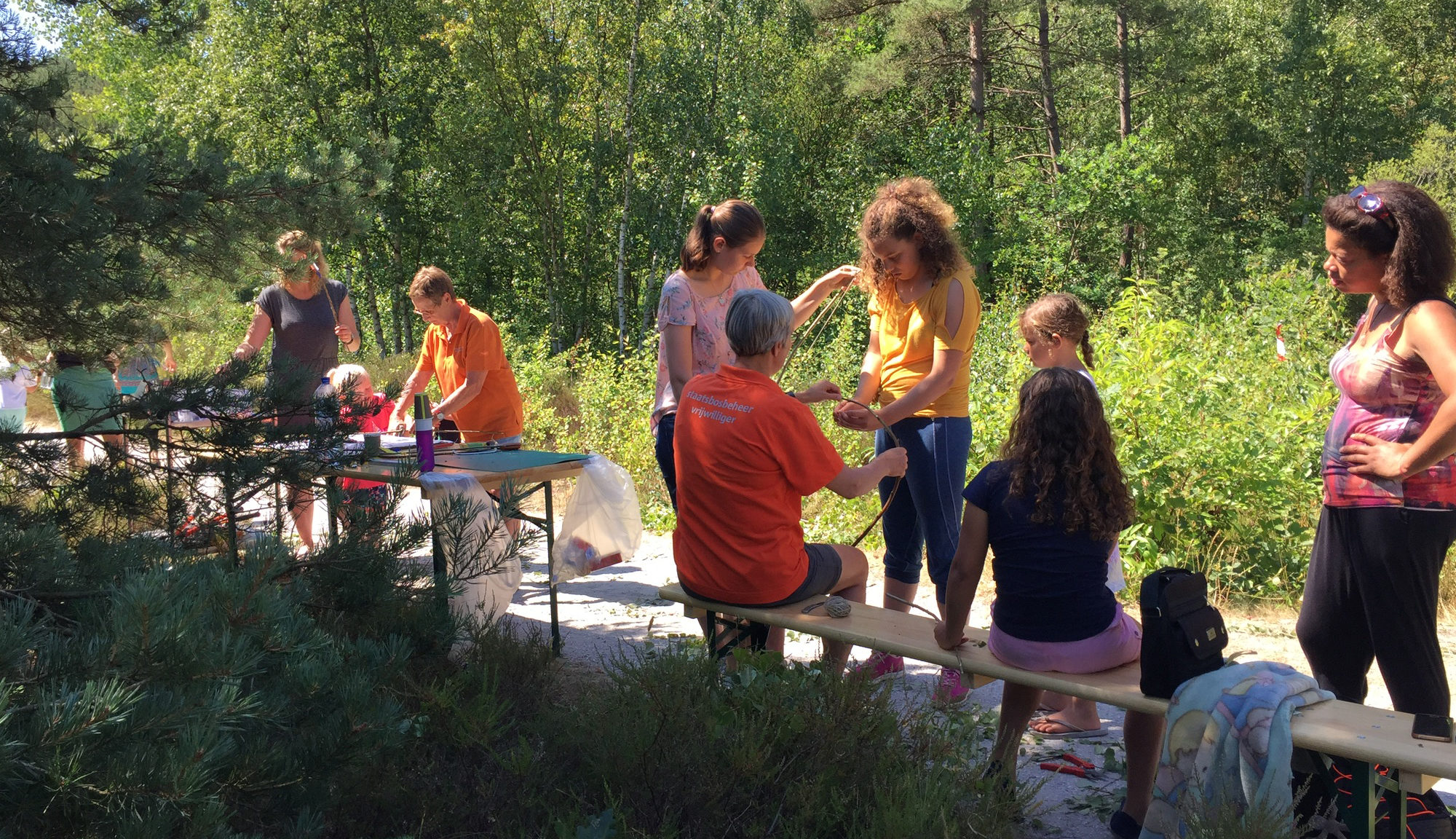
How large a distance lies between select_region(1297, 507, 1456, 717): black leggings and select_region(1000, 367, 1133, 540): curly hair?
0.52 metres

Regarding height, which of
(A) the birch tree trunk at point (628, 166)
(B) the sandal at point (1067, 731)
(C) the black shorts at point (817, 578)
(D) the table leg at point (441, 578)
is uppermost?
(A) the birch tree trunk at point (628, 166)

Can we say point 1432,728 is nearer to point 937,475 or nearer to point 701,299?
point 937,475

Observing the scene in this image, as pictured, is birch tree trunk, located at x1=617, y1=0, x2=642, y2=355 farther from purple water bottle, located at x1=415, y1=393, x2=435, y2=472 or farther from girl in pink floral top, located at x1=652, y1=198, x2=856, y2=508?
girl in pink floral top, located at x1=652, y1=198, x2=856, y2=508

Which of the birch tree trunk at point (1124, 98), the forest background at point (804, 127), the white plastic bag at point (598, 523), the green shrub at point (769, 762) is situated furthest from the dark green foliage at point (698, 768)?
the birch tree trunk at point (1124, 98)

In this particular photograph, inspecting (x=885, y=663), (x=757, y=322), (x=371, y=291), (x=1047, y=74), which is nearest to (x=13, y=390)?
(x=757, y=322)

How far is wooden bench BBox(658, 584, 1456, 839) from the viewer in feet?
7.34

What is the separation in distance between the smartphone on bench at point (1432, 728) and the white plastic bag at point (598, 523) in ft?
9.48

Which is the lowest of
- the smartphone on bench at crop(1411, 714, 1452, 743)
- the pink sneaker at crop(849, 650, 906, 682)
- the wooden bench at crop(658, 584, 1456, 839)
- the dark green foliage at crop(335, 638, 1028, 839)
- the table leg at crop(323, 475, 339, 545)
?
the pink sneaker at crop(849, 650, 906, 682)

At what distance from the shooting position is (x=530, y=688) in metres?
3.49

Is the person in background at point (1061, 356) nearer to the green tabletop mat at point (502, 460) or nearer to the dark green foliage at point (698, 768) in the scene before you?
the dark green foliage at point (698, 768)

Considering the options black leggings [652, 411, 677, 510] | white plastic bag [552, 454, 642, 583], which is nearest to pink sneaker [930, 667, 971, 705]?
black leggings [652, 411, 677, 510]

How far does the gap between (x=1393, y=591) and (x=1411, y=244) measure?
2.73 feet

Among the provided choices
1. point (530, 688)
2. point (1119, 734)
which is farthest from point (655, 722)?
point (1119, 734)

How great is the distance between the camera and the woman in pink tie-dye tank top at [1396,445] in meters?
2.56
